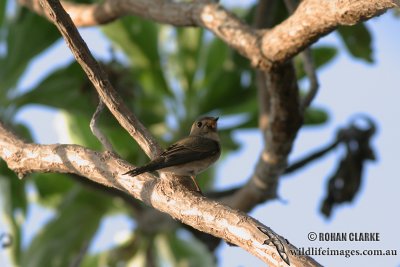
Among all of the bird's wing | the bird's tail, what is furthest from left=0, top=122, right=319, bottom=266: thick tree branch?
the bird's wing

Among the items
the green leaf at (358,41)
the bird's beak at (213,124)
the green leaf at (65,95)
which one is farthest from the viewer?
the green leaf at (65,95)

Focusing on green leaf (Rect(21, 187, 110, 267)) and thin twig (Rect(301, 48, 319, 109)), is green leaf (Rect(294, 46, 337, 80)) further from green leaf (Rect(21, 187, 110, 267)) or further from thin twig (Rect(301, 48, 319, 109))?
green leaf (Rect(21, 187, 110, 267))

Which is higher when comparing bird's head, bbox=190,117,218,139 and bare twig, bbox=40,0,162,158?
bare twig, bbox=40,0,162,158

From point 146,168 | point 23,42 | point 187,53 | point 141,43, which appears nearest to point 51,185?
point 23,42

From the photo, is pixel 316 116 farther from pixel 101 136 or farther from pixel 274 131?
pixel 101 136

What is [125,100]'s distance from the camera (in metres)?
7.69

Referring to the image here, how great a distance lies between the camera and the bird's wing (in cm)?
500

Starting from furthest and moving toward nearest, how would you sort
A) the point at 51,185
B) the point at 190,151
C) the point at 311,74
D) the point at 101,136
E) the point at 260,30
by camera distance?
the point at 51,185, the point at 311,74, the point at 190,151, the point at 260,30, the point at 101,136

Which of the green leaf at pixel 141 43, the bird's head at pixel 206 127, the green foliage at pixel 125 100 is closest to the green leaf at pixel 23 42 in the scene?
the green foliage at pixel 125 100

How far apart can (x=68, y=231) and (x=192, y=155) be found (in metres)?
3.12

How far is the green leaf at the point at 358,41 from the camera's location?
689cm

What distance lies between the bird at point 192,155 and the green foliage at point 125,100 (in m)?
1.38

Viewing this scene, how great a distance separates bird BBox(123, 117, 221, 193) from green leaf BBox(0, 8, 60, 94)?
222 cm

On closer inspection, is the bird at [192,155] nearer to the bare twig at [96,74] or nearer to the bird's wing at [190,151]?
the bird's wing at [190,151]
